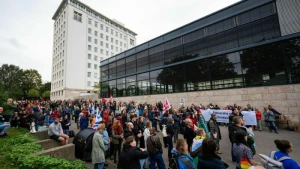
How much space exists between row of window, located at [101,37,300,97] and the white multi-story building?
98.8 feet

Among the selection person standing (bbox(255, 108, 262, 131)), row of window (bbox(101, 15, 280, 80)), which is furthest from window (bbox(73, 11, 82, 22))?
person standing (bbox(255, 108, 262, 131))

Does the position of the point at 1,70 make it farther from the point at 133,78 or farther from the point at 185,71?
the point at 185,71

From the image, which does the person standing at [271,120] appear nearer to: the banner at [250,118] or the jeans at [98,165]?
the banner at [250,118]

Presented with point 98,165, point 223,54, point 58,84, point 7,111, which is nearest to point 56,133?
point 98,165

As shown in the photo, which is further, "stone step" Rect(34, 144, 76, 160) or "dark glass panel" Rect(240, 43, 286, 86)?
"dark glass panel" Rect(240, 43, 286, 86)

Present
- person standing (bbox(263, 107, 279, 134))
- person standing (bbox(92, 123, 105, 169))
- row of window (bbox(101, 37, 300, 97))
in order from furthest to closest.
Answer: row of window (bbox(101, 37, 300, 97)) < person standing (bbox(263, 107, 279, 134)) < person standing (bbox(92, 123, 105, 169))

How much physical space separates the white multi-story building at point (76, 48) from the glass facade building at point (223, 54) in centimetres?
2833

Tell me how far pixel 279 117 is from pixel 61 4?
65.7 m

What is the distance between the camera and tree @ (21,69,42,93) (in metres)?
57.6

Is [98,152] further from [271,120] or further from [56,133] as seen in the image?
[271,120]

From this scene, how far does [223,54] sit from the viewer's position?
55.7ft

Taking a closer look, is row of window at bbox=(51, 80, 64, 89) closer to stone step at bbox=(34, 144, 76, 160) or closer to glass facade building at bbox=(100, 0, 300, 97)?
glass facade building at bbox=(100, 0, 300, 97)

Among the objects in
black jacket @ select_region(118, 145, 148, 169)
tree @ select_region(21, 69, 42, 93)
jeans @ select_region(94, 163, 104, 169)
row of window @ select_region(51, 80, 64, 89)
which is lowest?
jeans @ select_region(94, 163, 104, 169)

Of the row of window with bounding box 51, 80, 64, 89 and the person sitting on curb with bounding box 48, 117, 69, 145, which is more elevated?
the row of window with bounding box 51, 80, 64, 89
